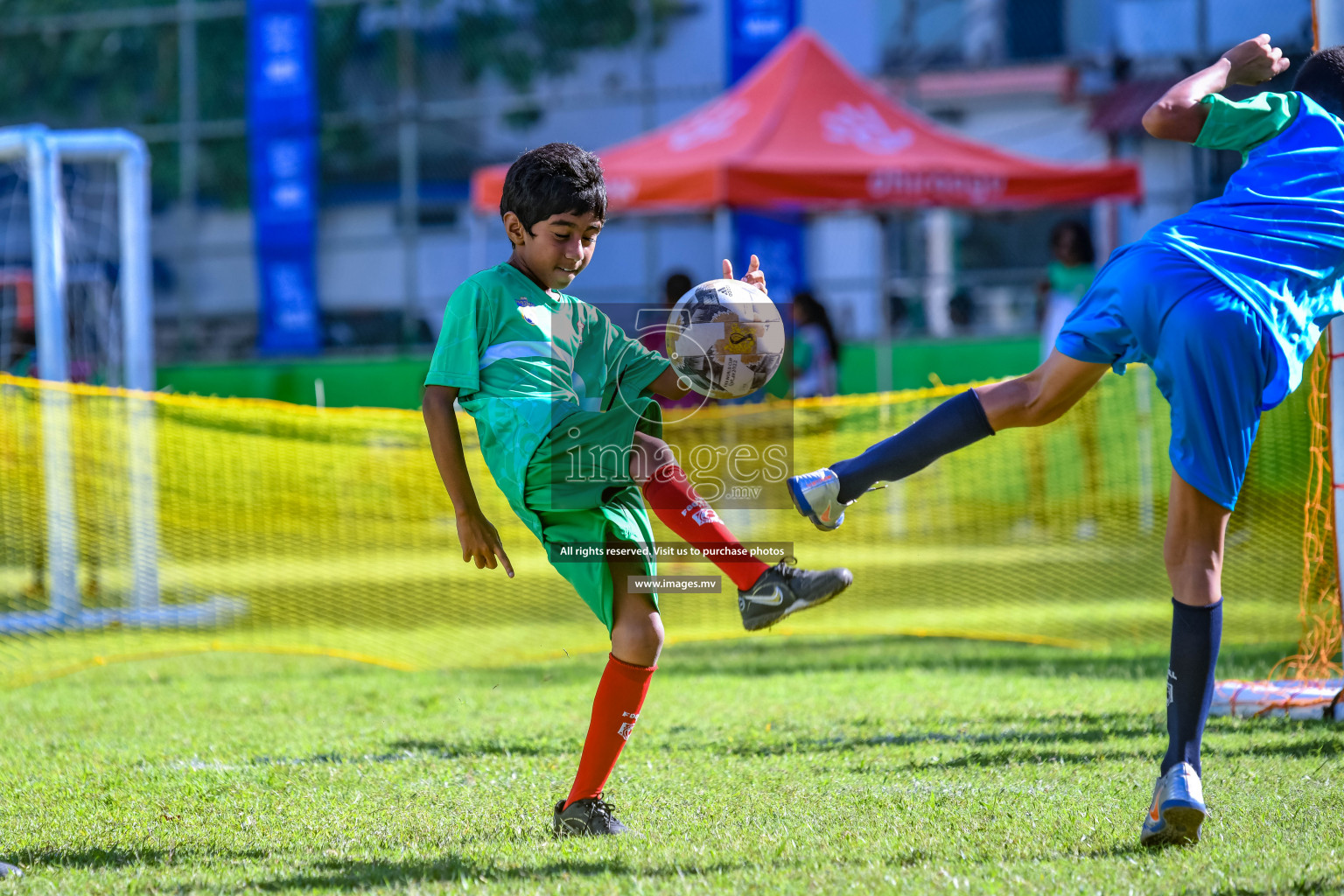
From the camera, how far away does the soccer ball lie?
3.54 meters

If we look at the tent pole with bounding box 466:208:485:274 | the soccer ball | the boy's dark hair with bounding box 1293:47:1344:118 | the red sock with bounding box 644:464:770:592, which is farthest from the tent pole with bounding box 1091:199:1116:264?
the red sock with bounding box 644:464:770:592

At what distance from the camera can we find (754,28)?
14898 millimetres

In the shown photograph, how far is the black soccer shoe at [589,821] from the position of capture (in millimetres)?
3338

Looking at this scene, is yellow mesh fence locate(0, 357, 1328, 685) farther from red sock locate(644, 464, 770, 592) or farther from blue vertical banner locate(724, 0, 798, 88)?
blue vertical banner locate(724, 0, 798, 88)

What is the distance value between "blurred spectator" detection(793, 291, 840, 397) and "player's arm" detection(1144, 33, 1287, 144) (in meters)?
6.45

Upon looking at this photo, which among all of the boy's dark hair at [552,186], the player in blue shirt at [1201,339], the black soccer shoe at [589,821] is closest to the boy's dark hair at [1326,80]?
the player in blue shirt at [1201,339]

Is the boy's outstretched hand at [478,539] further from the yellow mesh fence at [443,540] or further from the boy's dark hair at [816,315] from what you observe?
the boy's dark hair at [816,315]

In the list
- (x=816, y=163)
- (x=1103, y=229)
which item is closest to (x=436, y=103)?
(x=1103, y=229)

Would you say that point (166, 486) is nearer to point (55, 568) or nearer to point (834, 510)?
point (55, 568)

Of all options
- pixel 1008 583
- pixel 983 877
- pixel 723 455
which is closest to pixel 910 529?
pixel 1008 583

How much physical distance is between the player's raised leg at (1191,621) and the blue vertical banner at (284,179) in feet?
50.5

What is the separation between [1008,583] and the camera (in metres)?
7.67

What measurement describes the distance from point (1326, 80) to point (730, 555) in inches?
76.3

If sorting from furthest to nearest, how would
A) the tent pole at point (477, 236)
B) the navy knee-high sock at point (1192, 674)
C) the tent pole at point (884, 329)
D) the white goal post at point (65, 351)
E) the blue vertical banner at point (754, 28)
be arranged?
A: the blue vertical banner at point (754, 28) → the tent pole at point (477, 236) → the tent pole at point (884, 329) → the white goal post at point (65, 351) → the navy knee-high sock at point (1192, 674)
